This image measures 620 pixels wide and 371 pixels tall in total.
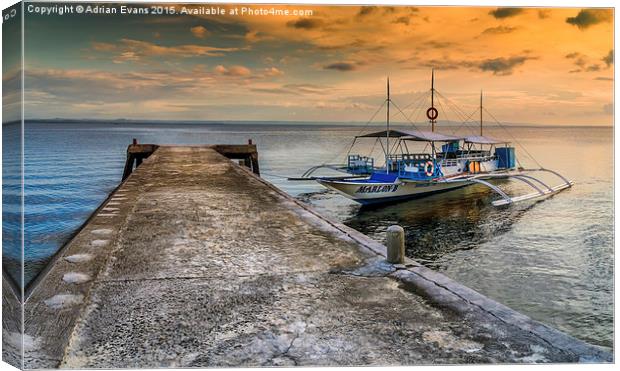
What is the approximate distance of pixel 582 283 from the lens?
41.2 feet

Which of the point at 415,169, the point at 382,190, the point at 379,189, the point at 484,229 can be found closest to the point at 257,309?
the point at 484,229

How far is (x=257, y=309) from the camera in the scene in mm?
4926

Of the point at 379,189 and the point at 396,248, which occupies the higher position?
the point at 396,248

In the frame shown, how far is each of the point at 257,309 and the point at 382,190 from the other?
2049 centimetres

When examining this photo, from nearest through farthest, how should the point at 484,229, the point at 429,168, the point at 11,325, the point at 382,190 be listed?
the point at 11,325, the point at 484,229, the point at 382,190, the point at 429,168

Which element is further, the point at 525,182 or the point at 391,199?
the point at 525,182

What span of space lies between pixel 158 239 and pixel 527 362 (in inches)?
193

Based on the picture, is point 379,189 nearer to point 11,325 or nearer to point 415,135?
point 415,135

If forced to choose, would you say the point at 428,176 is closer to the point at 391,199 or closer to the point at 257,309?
the point at 391,199

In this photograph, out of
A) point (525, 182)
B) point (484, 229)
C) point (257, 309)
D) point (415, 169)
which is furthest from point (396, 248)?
point (525, 182)

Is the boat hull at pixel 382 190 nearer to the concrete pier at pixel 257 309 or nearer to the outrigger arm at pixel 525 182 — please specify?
the outrigger arm at pixel 525 182

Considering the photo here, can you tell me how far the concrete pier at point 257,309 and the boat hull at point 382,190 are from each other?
53.1 feet

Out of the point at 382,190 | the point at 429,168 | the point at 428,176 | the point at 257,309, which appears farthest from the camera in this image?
the point at 429,168

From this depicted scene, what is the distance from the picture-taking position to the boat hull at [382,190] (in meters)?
24.2
